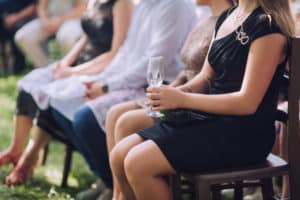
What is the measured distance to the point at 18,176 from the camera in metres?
4.72

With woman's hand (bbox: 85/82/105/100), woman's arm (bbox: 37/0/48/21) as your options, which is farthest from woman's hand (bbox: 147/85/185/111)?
woman's arm (bbox: 37/0/48/21)

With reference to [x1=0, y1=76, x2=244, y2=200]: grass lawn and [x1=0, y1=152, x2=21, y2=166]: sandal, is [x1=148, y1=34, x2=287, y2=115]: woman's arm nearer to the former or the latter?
[x1=0, y1=76, x2=244, y2=200]: grass lawn

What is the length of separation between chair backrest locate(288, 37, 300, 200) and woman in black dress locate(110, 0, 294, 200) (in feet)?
0.18

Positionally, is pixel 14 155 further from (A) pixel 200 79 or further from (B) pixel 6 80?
(B) pixel 6 80

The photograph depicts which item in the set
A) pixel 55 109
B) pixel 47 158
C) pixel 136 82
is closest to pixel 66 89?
pixel 55 109

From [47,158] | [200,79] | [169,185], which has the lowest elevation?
[47,158]

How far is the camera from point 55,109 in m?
4.50

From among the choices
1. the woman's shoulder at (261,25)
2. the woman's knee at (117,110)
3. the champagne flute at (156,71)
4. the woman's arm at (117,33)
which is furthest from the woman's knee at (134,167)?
the woman's arm at (117,33)

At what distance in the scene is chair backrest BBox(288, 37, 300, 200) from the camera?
9.79 ft

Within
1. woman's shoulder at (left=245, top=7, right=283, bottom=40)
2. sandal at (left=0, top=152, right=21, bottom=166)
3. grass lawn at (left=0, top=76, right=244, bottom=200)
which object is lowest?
grass lawn at (left=0, top=76, right=244, bottom=200)

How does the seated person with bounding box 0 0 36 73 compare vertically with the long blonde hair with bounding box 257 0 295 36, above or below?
below

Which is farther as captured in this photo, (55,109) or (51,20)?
(51,20)

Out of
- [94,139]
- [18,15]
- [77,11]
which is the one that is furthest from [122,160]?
[18,15]

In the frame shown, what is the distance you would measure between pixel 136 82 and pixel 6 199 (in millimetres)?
1069
